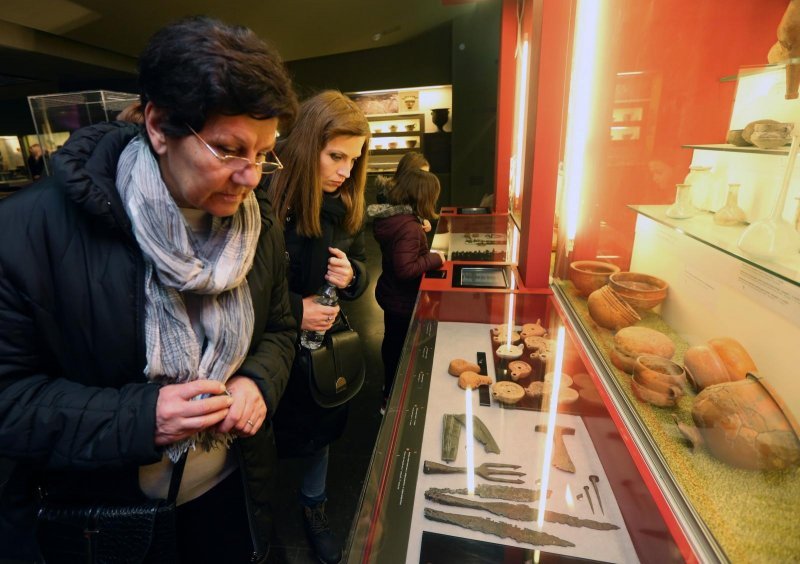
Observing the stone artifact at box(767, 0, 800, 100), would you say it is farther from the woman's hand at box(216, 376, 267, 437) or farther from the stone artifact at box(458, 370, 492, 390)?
the woman's hand at box(216, 376, 267, 437)

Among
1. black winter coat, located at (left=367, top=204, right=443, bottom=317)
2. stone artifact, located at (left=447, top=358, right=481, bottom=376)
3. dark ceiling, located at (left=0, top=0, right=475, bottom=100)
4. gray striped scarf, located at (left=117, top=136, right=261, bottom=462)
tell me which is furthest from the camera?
dark ceiling, located at (left=0, top=0, right=475, bottom=100)

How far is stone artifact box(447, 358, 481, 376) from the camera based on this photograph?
1688 mm

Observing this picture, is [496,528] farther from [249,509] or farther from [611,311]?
[611,311]

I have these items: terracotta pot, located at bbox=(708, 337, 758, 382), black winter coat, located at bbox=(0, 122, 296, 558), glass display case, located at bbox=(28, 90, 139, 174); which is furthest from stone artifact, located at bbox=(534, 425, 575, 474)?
glass display case, located at bbox=(28, 90, 139, 174)

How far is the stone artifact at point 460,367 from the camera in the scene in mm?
1688

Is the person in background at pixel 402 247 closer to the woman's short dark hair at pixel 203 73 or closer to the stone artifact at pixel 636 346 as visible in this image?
the stone artifact at pixel 636 346

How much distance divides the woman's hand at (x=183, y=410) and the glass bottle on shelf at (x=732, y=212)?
1573 millimetres

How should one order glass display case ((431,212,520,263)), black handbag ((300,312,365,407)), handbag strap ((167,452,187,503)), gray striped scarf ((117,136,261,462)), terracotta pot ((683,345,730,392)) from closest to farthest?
gray striped scarf ((117,136,261,462))
handbag strap ((167,452,187,503))
terracotta pot ((683,345,730,392))
black handbag ((300,312,365,407))
glass display case ((431,212,520,263))

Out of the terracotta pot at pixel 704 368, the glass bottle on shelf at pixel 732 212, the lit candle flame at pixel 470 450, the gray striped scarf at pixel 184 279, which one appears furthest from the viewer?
the glass bottle on shelf at pixel 732 212

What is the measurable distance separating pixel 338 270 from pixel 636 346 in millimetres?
1042

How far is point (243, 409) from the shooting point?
3.32ft

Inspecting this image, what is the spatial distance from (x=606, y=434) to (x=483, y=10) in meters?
7.86

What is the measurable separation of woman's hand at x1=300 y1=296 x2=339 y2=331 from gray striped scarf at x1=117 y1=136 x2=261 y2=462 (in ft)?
1.44

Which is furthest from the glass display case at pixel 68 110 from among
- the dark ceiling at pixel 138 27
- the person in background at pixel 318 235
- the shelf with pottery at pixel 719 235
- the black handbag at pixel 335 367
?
the shelf with pottery at pixel 719 235
